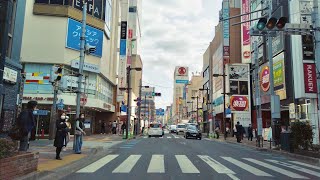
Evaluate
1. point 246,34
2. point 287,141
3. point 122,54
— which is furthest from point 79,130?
point 122,54

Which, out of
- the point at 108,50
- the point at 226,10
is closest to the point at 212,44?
the point at 226,10

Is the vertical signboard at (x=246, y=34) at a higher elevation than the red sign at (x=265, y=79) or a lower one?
higher

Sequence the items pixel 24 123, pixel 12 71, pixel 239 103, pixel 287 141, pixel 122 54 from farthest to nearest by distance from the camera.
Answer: pixel 122 54 < pixel 239 103 < pixel 287 141 < pixel 12 71 < pixel 24 123

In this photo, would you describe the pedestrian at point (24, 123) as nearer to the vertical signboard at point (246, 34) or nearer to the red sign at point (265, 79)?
the red sign at point (265, 79)

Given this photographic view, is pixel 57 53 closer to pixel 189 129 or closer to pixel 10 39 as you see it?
pixel 189 129

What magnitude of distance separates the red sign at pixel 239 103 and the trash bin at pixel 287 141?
30.9 meters

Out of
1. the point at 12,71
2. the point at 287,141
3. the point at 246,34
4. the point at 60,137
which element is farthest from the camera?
the point at 246,34

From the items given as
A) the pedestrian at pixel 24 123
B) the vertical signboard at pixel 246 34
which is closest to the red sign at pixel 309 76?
the vertical signboard at pixel 246 34

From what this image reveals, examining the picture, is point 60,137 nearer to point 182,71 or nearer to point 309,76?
point 309,76

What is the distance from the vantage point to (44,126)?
35594 mm

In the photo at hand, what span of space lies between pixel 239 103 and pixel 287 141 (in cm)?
3247

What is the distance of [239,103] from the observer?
167 ft

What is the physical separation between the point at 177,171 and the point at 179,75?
406 feet

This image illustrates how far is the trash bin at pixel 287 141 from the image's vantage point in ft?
59.9
